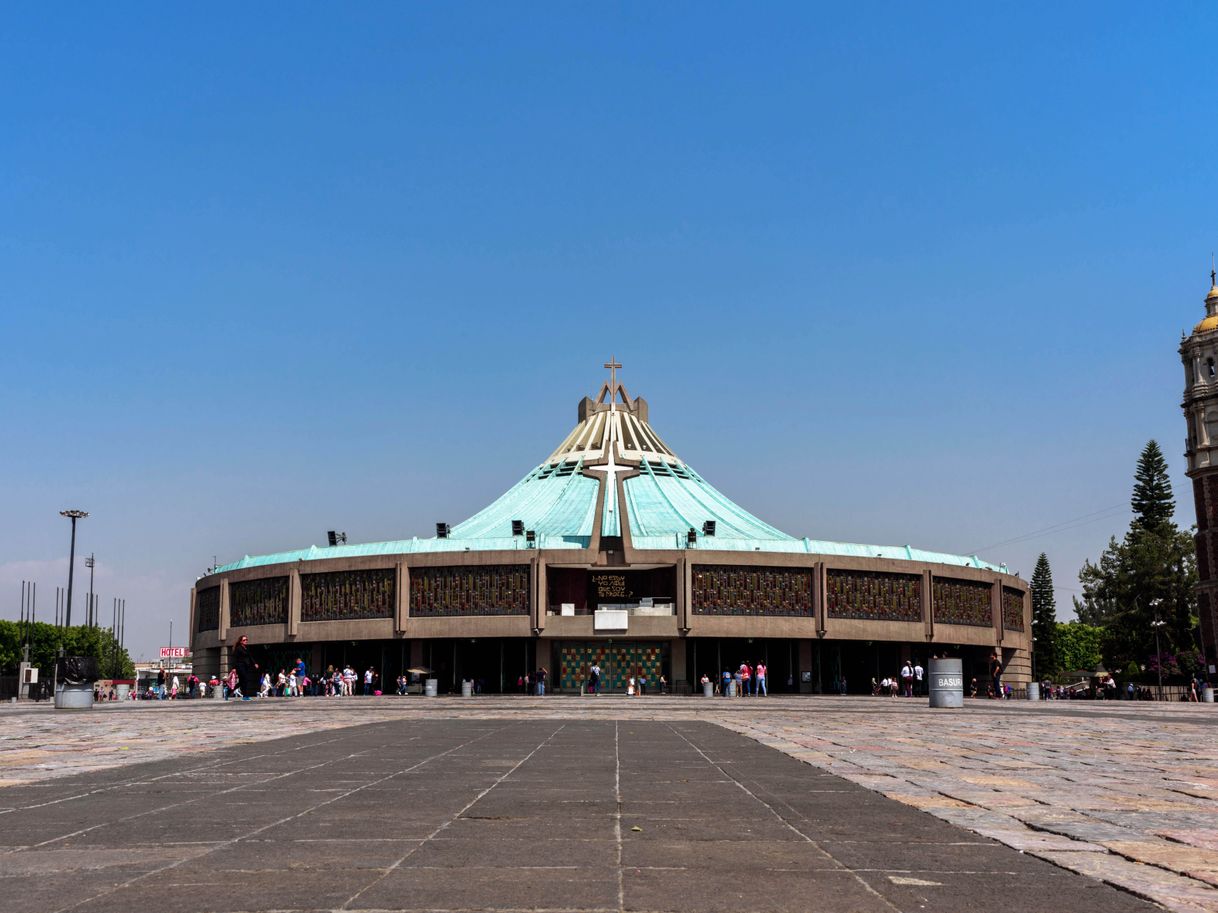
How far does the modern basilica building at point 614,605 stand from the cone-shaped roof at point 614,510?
19 centimetres

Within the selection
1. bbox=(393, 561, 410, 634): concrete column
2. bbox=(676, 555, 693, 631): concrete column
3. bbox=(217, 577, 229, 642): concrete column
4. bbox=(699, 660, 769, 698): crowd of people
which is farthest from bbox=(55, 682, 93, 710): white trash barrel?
bbox=(217, 577, 229, 642): concrete column

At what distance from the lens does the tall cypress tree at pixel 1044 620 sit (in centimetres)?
10169

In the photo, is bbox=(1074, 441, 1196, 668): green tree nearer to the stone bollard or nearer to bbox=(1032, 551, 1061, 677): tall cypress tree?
bbox=(1032, 551, 1061, 677): tall cypress tree

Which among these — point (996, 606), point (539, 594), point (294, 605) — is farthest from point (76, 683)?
point (996, 606)

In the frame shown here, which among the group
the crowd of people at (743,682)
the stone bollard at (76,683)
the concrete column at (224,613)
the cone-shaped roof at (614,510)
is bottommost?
the crowd of people at (743,682)

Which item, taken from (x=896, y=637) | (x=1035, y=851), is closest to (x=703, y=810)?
(x=1035, y=851)

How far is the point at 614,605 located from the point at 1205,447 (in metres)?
43.6

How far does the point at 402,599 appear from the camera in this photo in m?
59.9

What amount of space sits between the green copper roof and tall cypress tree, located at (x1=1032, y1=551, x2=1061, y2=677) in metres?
36.4

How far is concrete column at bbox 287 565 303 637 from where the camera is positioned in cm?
6244

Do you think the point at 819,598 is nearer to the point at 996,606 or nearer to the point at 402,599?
the point at 996,606

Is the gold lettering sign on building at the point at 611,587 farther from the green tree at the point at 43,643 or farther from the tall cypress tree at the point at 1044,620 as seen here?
the tall cypress tree at the point at 1044,620

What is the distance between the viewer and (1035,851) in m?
6.42

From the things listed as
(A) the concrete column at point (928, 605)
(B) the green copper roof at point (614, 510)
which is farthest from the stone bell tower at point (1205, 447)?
(A) the concrete column at point (928, 605)
